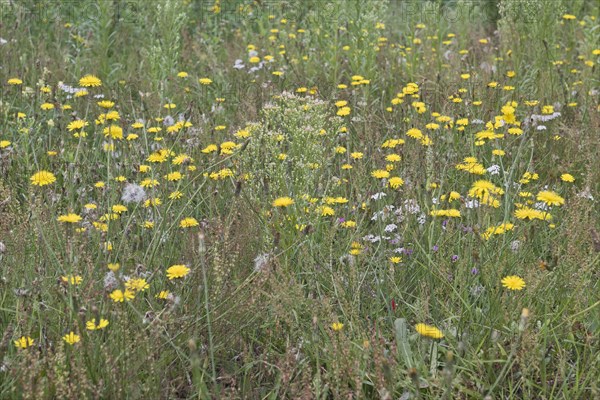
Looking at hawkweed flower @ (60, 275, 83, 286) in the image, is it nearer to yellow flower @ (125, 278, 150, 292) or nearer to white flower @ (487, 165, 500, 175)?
yellow flower @ (125, 278, 150, 292)

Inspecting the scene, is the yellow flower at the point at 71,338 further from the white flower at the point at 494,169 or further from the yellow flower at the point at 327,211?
the white flower at the point at 494,169

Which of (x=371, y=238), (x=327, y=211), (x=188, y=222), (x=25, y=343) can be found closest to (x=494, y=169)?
(x=371, y=238)

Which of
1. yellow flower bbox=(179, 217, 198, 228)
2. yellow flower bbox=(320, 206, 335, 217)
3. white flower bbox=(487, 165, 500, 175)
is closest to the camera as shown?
yellow flower bbox=(179, 217, 198, 228)

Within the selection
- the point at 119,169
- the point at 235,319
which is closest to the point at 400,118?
the point at 119,169

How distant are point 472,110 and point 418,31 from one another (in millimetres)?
2553

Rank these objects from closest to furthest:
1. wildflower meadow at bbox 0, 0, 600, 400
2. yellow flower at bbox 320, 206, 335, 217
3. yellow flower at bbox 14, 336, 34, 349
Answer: yellow flower at bbox 14, 336, 34, 349
wildflower meadow at bbox 0, 0, 600, 400
yellow flower at bbox 320, 206, 335, 217

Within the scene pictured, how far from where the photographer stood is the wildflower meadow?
2.07 m

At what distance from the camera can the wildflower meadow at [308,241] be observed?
2066 millimetres

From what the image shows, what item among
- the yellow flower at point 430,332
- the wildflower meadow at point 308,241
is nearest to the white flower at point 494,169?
the wildflower meadow at point 308,241

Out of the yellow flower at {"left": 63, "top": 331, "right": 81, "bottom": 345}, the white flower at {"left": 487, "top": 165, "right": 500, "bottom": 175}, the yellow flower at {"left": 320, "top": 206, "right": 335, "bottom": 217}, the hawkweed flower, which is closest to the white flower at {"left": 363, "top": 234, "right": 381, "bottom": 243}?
the yellow flower at {"left": 320, "top": 206, "right": 335, "bottom": 217}

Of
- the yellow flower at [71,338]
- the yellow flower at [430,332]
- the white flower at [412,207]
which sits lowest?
the white flower at [412,207]

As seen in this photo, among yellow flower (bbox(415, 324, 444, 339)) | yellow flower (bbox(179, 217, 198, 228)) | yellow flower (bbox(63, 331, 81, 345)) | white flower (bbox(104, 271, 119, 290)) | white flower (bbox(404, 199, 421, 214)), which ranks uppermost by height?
white flower (bbox(104, 271, 119, 290))

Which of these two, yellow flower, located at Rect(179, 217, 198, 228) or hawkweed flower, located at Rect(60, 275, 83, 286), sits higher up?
hawkweed flower, located at Rect(60, 275, 83, 286)

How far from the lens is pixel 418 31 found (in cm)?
638
